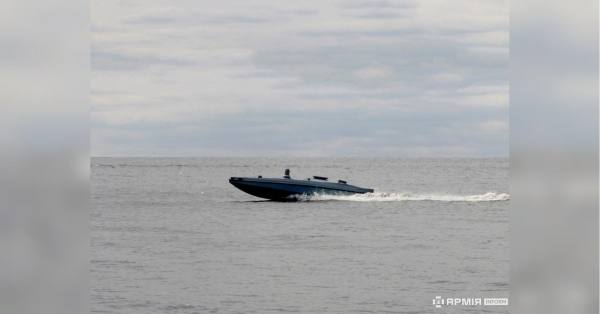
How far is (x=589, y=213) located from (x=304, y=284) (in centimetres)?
1583

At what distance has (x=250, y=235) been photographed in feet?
114

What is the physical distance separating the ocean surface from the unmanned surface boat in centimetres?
109

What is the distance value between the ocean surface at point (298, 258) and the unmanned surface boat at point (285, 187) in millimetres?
1087

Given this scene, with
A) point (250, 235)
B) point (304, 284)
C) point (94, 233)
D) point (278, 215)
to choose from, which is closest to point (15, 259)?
point (304, 284)

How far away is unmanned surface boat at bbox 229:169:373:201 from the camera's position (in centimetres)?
4619

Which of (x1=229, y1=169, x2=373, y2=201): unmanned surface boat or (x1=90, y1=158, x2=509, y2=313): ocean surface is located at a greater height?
(x1=229, y1=169, x2=373, y2=201): unmanned surface boat

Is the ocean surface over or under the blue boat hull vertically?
under

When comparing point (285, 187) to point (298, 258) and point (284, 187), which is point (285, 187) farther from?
point (298, 258)

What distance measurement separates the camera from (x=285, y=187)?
152 ft

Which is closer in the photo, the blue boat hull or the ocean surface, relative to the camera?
the ocean surface

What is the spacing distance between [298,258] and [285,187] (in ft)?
65.6

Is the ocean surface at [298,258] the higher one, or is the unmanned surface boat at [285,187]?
the unmanned surface boat at [285,187]

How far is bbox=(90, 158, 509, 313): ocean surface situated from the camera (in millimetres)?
18016

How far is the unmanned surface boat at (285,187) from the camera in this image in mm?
46188
